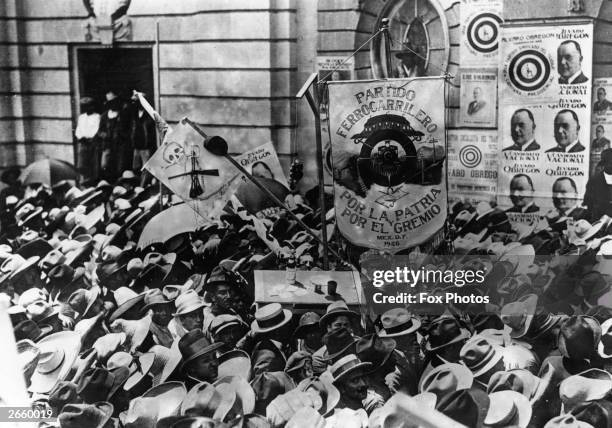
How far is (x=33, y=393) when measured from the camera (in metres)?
4.62

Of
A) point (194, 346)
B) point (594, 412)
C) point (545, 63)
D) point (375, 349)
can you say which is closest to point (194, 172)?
point (194, 346)

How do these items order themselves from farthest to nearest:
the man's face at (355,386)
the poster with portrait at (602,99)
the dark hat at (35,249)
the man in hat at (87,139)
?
1. the dark hat at (35,249)
2. the man in hat at (87,139)
3. the man's face at (355,386)
4. the poster with portrait at (602,99)

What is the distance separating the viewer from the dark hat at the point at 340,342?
444cm

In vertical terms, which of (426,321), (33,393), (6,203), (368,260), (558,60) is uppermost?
(558,60)

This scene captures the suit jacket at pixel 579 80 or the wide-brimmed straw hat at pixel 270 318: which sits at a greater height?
the suit jacket at pixel 579 80

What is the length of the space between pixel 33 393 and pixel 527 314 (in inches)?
109

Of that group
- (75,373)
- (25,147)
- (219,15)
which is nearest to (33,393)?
(75,373)

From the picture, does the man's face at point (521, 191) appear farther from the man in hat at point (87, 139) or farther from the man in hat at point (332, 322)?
the man in hat at point (87, 139)

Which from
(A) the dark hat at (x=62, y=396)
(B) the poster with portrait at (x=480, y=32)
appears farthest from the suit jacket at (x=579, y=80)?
(A) the dark hat at (x=62, y=396)

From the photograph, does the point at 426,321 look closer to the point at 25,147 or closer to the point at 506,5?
the point at 506,5

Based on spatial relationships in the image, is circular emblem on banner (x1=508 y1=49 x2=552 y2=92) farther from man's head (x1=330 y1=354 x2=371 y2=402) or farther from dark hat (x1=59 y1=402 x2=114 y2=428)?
dark hat (x1=59 y1=402 x2=114 y2=428)

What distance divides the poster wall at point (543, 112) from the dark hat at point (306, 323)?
1.23 m

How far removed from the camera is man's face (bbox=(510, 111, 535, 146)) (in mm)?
4312

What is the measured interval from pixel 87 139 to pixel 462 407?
2.55 m
